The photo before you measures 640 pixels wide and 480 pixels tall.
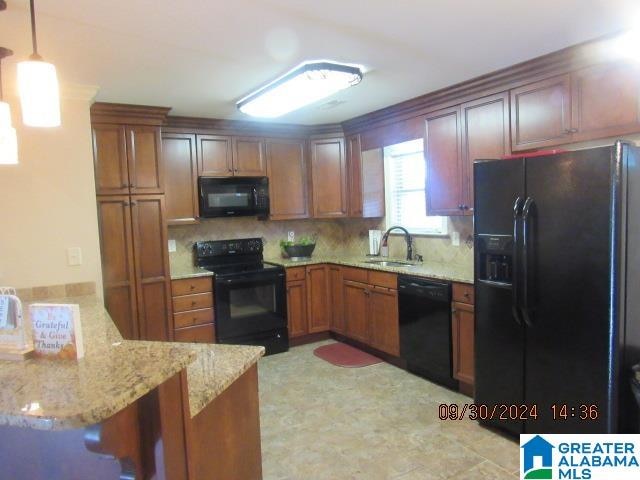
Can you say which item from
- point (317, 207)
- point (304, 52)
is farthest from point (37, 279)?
point (317, 207)

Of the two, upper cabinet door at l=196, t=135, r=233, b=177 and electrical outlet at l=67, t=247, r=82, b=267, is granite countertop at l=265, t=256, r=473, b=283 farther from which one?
electrical outlet at l=67, t=247, r=82, b=267

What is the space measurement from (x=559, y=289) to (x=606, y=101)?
3.70 feet

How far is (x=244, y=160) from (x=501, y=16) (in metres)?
2.84

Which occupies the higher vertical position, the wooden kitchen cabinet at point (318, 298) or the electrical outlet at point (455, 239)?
the electrical outlet at point (455, 239)

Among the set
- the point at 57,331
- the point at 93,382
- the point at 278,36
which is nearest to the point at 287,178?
the point at 278,36

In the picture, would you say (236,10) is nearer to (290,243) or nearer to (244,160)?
(244,160)

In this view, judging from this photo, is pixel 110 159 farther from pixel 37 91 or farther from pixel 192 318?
pixel 37 91

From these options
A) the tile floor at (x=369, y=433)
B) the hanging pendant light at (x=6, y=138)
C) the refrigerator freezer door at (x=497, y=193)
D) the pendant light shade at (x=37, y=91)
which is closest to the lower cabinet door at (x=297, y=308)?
the tile floor at (x=369, y=433)

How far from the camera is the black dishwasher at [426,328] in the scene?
3291mm

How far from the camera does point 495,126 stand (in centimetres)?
314

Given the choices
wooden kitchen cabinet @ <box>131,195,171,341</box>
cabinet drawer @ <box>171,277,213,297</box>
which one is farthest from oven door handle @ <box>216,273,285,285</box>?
wooden kitchen cabinet @ <box>131,195,171,341</box>

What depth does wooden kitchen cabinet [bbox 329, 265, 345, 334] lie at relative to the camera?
14.7 ft

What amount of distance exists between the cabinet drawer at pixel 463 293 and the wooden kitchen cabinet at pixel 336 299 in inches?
58.1

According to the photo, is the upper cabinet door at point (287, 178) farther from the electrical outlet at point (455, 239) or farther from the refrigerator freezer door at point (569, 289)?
the refrigerator freezer door at point (569, 289)
